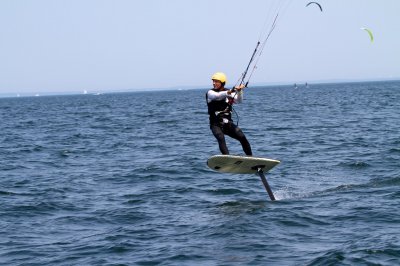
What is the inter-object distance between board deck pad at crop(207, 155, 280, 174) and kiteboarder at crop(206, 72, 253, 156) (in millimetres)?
324

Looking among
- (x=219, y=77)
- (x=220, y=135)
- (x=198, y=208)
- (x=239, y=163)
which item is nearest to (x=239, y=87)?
(x=219, y=77)

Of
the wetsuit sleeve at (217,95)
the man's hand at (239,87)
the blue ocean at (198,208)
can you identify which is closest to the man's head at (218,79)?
the wetsuit sleeve at (217,95)

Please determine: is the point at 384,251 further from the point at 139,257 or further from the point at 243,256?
the point at 139,257

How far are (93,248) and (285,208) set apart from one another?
503 centimetres

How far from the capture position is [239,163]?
50.8 ft

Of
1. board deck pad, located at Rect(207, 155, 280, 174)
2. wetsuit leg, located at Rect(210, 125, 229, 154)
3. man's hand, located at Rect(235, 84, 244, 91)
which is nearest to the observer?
man's hand, located at Rect(235, 84, 244, 91)

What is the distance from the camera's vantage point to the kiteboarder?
1480 centimetres

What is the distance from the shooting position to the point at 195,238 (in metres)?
12.7

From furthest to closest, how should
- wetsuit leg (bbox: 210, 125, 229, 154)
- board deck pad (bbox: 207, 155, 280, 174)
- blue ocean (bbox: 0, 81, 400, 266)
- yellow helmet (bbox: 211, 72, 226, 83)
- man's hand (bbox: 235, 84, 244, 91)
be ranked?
1. wetsuit leg (bbox: 210, 125, 229, 154)
2. board deck pad (bbox: 207, 155, 280, 174)
3. yellow helmet (bbox: 211, 72, 226, 83)
4. man's hand (bbox: 235, 84, 244, 91)
5. blue ocean (bbox: 0, 81, 400, 266)

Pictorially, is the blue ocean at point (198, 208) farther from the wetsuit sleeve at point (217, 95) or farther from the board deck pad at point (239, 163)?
the board deck pad at point (239, 163)

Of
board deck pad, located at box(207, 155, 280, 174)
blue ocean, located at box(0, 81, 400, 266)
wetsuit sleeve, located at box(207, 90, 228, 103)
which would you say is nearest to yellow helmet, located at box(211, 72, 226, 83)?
wetsuit sleeve, located at box(207, 90, 228, 103)

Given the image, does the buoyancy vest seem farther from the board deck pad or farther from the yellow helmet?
the board deck pad

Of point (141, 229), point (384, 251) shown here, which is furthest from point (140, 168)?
point (384, 251)

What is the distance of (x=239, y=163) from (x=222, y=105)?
58.3 inches
